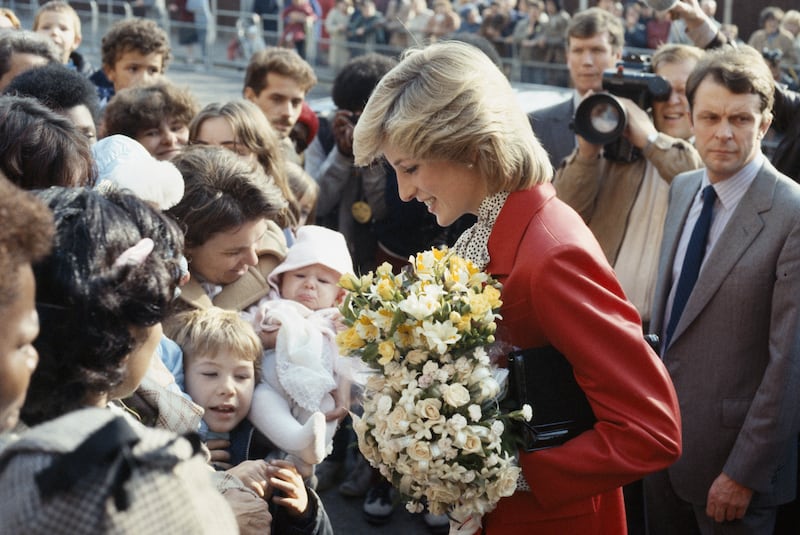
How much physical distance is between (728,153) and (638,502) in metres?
1.70

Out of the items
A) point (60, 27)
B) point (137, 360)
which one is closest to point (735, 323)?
point (137, 360)

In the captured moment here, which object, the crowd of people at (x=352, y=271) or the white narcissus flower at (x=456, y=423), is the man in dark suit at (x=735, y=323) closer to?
the crowd of people at (x=352, y=271)

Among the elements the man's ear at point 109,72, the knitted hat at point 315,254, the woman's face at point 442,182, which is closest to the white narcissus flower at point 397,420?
the woman's face at point 442,182

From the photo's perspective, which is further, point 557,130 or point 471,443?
point 557,130

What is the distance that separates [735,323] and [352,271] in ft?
4.66

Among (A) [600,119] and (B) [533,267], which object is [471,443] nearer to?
(B) [533,267]

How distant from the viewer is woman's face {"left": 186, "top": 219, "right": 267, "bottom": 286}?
3.27 metres

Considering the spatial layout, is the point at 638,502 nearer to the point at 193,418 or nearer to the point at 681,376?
the point at 681,376

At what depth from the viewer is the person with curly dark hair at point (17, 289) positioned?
52.0 inches

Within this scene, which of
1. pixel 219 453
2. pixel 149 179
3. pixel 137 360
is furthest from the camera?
pixel 219 453

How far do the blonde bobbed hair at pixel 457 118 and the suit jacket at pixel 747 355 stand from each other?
122cm

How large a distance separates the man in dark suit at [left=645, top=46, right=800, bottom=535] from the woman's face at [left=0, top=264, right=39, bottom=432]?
265 cm

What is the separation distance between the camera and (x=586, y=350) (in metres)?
2.27

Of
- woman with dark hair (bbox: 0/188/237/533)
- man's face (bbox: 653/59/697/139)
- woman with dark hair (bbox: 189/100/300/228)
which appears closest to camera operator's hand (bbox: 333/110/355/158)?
woman with dark hair (bbox: 189/100/300/228)
